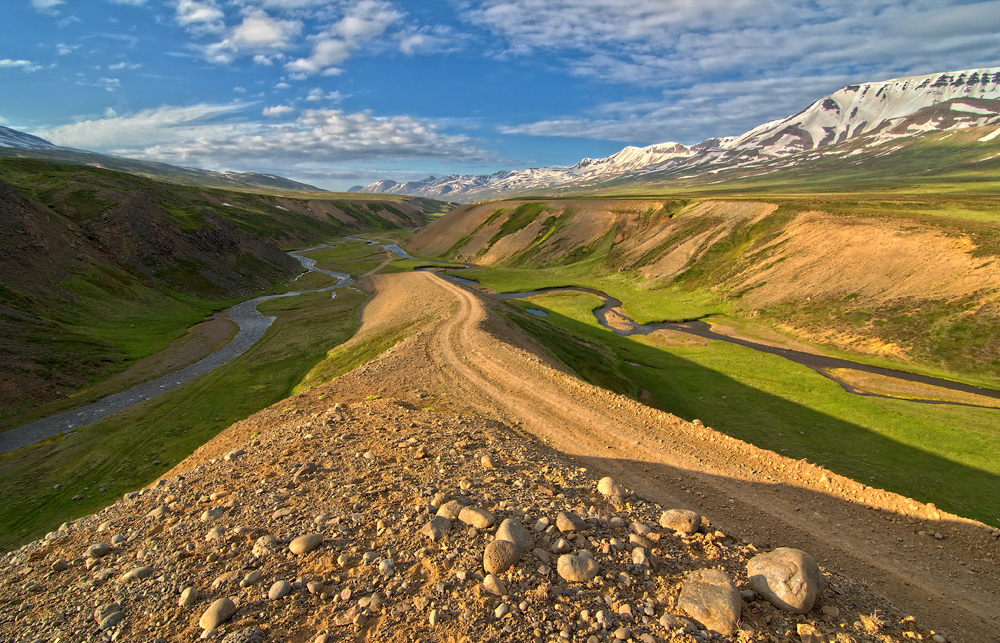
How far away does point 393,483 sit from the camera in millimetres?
14289

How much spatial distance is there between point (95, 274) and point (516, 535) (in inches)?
3814

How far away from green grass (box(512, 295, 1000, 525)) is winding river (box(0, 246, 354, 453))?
4349 cm

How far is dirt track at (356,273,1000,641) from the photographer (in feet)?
45.4

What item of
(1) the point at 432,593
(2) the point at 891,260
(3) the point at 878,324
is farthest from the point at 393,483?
(2) the point at 891,260

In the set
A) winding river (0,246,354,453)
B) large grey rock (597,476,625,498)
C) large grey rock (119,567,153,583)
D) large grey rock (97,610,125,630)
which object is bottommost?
winding river (0,246,354,453)

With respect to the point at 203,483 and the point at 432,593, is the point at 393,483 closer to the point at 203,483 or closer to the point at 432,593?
the point at 432,593

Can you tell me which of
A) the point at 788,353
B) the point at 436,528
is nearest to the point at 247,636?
the point at 436,528

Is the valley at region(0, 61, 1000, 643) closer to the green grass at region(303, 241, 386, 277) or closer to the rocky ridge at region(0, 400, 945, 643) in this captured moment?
the rocky ridge at region(0, 400, 945, 643)

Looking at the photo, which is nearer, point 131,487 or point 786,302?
point 131,487

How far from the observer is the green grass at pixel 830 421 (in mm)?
A: 30172

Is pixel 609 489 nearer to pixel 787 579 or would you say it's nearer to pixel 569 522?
pixel 569 522

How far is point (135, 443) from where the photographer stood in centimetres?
3469

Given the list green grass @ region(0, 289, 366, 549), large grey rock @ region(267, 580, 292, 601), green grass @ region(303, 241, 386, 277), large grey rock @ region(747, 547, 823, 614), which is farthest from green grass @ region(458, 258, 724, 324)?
large grey rock @ region(267, 580, 292, 601)

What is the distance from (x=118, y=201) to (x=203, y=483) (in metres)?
116
